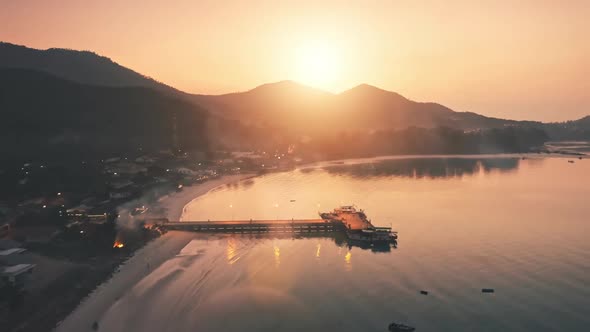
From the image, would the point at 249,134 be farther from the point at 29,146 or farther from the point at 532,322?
the point at 532,322

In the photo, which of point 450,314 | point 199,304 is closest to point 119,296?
point 199,304

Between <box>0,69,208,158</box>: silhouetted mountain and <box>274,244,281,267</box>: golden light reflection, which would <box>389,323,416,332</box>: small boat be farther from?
<box>0,69,208,158</box>: silhouetted mountain

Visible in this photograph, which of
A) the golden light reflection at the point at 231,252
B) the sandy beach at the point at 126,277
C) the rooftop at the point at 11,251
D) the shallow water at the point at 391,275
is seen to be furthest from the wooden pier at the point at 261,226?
the rooftop at the point at 11,251

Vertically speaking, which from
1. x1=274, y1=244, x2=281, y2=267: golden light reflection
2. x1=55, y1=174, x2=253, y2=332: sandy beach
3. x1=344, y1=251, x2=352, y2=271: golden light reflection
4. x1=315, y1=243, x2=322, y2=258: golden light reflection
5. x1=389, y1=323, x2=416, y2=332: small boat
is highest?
x1=55, y1=174, x2=253, y2=332: sandy beach

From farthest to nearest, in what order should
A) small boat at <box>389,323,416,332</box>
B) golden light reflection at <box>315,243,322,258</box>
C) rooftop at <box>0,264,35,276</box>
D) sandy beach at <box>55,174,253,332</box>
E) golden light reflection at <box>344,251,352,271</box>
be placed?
golden light reflection at <box>315,243,322,258</box> → golden light reflection at <box>344,251,352,271</box> → rooftop at <box>0,264,35,276</box> → sandy beach at <box>55,174,253,332</box> → small boat at <box>389,323,416,332</box>

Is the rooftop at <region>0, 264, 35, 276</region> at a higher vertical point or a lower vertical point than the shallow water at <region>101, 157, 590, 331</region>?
higher

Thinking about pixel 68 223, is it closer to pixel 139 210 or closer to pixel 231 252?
pixel 139 210

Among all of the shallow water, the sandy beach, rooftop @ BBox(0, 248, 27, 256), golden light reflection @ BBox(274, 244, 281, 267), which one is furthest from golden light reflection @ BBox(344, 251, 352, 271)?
rooftop @ BBox(0, 248, 27, 256)

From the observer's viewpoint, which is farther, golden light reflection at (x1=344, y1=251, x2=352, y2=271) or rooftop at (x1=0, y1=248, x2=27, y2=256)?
golden light reflection at (x1=344, y1=251, x2=352, y2=271)
